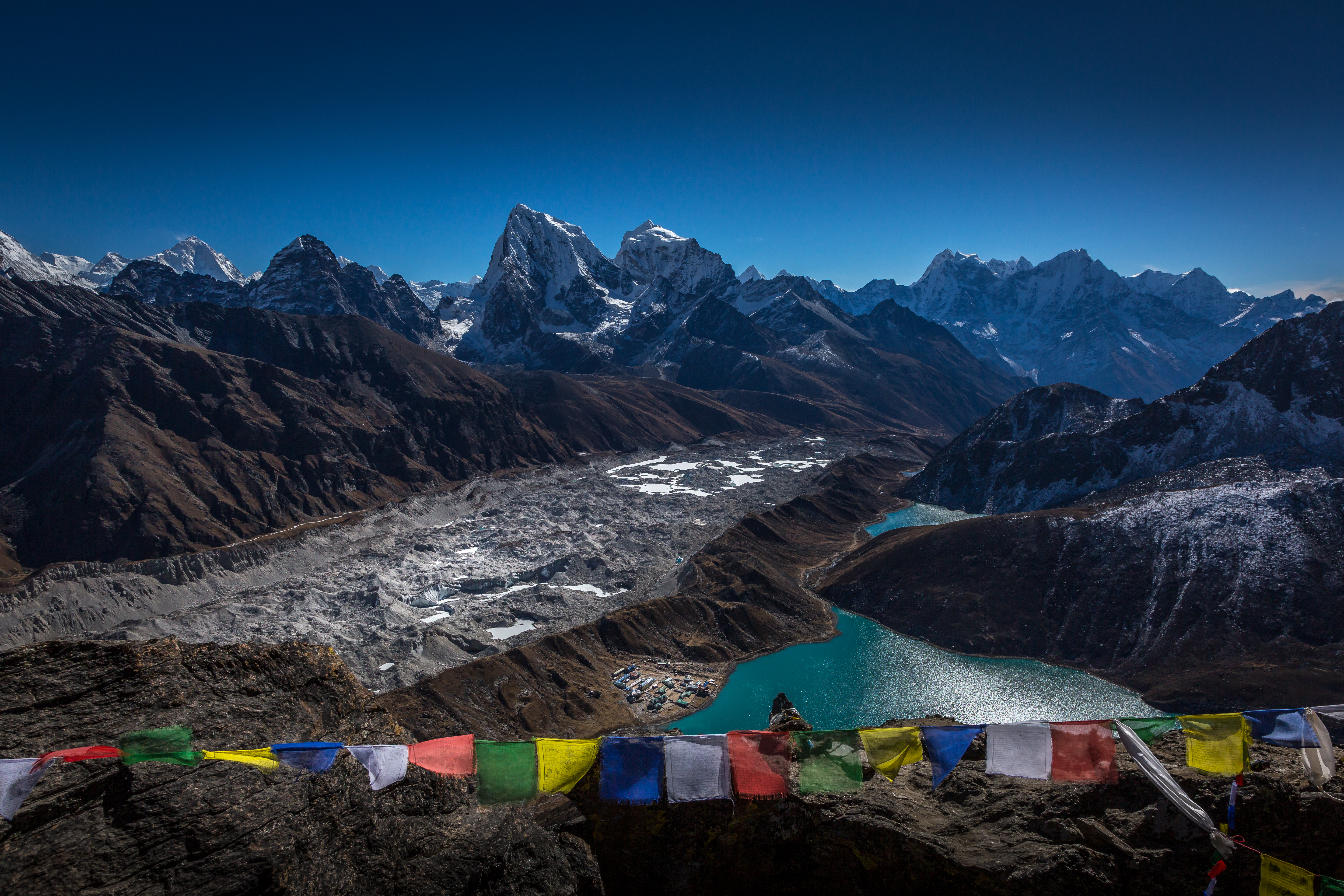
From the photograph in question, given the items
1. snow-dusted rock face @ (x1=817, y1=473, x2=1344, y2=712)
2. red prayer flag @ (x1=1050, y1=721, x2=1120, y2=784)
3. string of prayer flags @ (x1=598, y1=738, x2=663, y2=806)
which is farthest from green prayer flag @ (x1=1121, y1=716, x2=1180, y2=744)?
snow-dusted rock face @ (x1=817, y1=473, x2=1344, y2=712)

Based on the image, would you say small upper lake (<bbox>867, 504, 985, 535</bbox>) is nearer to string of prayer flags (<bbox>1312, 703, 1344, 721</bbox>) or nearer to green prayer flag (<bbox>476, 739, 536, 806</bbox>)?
string of prayer flags (<bbox>1312, 703, 1344, 721</bbox>)

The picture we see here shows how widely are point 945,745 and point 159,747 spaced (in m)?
14.8

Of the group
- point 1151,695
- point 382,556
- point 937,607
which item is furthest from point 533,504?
point 1151,695

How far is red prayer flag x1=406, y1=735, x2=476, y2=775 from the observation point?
13.0 m

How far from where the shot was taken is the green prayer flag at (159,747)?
10859mm

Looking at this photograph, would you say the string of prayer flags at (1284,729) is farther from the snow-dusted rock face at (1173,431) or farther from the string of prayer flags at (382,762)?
the snow-dusted rock face at (1173,431)

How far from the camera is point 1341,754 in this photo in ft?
49.1

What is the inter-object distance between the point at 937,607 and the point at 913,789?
60955 millimetres

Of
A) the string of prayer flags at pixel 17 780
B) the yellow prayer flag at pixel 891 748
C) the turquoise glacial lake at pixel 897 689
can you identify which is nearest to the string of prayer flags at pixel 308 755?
the string of prayer flags at pixel 17 780

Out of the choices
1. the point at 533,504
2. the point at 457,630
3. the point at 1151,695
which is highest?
the point at 533,504

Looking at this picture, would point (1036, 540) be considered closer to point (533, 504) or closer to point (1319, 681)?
point (1319, 681)

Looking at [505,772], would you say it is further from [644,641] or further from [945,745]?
[644,641]

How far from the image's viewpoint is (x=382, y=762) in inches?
492

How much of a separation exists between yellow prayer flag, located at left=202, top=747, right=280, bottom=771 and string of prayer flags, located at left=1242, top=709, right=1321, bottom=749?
62.3 feet
